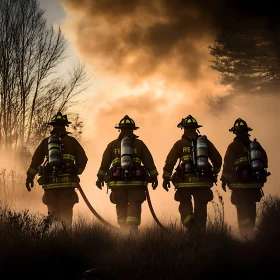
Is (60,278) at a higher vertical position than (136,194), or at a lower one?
lower

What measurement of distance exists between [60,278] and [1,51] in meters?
12.5

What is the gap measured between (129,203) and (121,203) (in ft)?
0.48

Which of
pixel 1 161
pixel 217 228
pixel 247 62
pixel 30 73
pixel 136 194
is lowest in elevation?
pixel 217 228

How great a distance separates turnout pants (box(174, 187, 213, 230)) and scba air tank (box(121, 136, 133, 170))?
1.12 meters

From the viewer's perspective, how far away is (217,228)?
777 cm

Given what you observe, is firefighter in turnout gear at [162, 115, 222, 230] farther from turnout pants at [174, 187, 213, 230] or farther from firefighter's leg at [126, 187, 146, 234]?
firefighter's leg at [126, 187, 146, 234]

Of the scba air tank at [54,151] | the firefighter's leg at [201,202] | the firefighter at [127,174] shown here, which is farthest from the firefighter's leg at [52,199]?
the firefighter's leg at [201,202]

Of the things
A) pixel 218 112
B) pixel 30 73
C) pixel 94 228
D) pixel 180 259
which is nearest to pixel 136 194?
pixel 94 228

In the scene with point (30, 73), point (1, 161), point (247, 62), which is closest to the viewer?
point (1, 161)

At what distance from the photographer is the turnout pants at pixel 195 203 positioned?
28.0 feet

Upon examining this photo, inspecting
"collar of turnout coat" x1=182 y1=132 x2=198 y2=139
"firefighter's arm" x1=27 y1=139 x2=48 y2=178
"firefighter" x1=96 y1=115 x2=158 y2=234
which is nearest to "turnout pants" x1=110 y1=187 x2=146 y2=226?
"firefighter" x1=96 y1=115 x2=158 y2=234

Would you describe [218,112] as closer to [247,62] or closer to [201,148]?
[247,62]

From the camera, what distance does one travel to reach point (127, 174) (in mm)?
8203

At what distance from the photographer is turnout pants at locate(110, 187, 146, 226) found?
27.2ft
